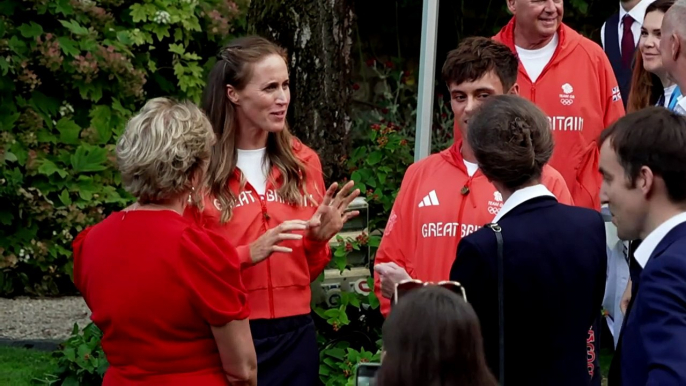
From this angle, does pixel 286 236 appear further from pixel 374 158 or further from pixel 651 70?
pixel 651 70

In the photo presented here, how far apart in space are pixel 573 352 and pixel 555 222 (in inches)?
14.5

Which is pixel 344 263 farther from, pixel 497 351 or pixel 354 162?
pixel 497 351

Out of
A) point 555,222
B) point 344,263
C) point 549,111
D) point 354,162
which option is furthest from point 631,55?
point 555,222

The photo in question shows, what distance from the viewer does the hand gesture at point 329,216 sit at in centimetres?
372

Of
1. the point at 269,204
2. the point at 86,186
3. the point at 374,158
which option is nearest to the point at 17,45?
the point at 86,186

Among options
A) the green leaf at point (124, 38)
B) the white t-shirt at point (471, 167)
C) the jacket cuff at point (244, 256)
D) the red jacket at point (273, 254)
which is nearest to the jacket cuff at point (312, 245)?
the red jacket at point (273, 254)

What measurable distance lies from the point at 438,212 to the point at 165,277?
1018 mm

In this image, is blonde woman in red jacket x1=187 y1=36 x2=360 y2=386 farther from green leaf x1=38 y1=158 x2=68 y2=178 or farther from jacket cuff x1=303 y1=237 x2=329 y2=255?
green leaf x1=38 y1=158 x2=68 y2=178

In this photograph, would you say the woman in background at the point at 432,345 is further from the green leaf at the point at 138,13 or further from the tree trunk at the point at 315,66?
the green leaf at the point at 138,13

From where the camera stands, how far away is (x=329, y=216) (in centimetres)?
375

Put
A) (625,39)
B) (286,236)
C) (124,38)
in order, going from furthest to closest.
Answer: (124,38) < (625,39) < (286,236)

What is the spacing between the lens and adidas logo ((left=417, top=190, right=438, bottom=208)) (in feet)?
11.8

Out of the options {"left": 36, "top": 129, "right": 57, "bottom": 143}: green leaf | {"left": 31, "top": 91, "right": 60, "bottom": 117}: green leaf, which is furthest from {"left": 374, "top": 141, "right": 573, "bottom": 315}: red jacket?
{"left": 31, "top": 91, "right": 60, "bottom": 117}: green leaf

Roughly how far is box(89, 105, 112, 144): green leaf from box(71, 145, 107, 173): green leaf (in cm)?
19
